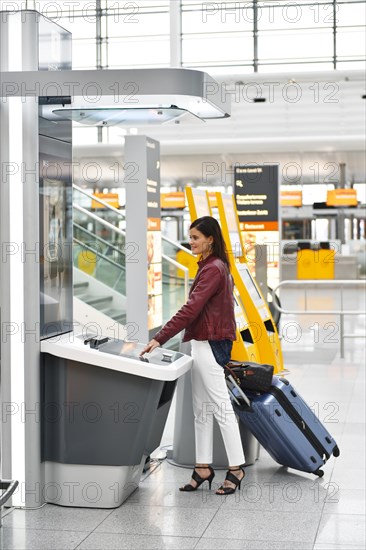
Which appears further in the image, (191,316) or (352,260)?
(352,260)

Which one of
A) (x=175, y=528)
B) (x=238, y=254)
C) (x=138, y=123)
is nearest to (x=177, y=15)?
(x=238, y=254)

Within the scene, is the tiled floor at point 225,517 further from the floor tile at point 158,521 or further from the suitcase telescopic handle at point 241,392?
the suitcase telescopic handle at point 241,392

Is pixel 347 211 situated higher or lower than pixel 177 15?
lower

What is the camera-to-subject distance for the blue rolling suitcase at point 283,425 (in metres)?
5.12

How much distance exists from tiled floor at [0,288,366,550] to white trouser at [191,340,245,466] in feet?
0.80

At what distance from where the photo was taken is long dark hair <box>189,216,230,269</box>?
4926 millimetres

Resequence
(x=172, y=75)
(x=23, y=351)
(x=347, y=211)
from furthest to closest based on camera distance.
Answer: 1. (x=347, y=211)
2. (x=23, y=351)
3. (x=172, y=75)

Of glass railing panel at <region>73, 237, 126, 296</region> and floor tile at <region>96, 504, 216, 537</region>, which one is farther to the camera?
glass railing panel at <region>73, 237, 126, 296</region>

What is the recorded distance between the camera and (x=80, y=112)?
490 centimetres

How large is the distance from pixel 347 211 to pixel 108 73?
86.4 feet

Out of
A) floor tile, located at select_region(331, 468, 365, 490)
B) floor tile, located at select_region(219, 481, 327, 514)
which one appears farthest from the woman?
floor tile, located at select_region(331, 468, 365, 490)

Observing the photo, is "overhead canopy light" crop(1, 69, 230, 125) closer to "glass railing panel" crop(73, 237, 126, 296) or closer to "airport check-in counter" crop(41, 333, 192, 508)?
"airport check-in counter" crop(41, 333, 192, 508)

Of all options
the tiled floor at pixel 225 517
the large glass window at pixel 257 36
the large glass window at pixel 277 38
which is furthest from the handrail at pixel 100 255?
the large glass window at pixel 277 38

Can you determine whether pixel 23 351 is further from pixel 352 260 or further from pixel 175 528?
pixel 352 260
